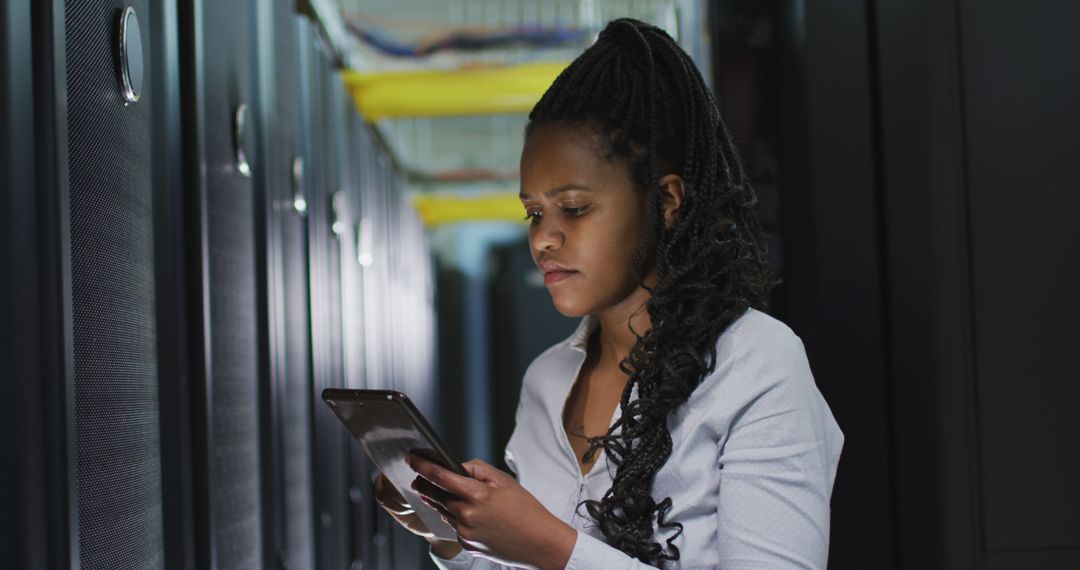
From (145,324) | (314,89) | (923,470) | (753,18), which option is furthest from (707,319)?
(314,89)

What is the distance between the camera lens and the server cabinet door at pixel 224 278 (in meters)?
1.42

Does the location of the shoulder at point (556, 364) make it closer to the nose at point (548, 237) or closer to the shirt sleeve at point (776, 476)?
the nose at point (548, 237)

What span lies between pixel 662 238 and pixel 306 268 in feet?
3.85

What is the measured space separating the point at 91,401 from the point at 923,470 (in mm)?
1047

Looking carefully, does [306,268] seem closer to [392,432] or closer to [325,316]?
[325,316]

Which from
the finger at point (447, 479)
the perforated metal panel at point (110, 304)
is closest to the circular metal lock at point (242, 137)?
the perforated metal panel at point (110, 304)

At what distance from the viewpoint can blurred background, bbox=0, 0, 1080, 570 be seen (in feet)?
3.13

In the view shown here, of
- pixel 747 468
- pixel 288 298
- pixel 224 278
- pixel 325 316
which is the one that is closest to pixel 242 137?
pixel 224 278

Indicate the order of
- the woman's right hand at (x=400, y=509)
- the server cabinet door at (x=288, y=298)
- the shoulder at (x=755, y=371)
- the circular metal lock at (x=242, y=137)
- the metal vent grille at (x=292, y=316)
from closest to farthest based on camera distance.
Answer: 1. the shoulder at (x=755, y=371)
2. the woman's right hand at (x=400, y=509)
3. the circular metal lock at (x=242, y=137)
4. the server cabinet door at (x=288, y=298)
5. the metal vent grille at (x=292, y=316)

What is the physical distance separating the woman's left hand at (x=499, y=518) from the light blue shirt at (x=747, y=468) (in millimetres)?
24

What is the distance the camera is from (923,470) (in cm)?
151

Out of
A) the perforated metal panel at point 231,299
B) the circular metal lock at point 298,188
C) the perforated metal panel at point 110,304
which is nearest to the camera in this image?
the perforated metal panel at point 110,304

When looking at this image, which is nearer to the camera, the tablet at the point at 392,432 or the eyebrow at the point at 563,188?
the tablet at the point at 392,432

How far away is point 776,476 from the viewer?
1.12 meters
